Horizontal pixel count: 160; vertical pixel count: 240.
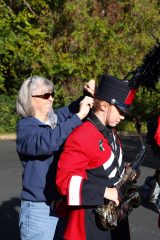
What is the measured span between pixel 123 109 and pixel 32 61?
17843 mm

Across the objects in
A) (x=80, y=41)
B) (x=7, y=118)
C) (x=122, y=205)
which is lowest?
(x=7, y=118)

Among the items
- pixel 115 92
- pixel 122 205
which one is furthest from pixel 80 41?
pixel 122 205

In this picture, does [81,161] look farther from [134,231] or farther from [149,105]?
[149,105]

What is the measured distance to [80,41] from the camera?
20.3m

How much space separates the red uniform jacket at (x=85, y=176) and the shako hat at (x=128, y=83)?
0.21 meters

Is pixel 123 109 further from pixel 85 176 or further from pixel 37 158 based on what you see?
pixel 37 158

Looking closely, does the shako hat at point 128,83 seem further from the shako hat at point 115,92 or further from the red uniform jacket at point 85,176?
the red uniform jacket at point 85,176

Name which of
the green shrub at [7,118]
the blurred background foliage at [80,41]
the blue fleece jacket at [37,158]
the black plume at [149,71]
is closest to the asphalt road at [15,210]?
the blue fleece jacket at [37,158]

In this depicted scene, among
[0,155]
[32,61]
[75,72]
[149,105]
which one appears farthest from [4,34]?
[0,155]

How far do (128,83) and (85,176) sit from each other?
0.66 metres

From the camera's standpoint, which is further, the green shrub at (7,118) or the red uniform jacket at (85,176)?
the green shrub at (7,118)

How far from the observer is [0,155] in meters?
13.3

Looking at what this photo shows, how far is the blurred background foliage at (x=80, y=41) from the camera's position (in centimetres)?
2034

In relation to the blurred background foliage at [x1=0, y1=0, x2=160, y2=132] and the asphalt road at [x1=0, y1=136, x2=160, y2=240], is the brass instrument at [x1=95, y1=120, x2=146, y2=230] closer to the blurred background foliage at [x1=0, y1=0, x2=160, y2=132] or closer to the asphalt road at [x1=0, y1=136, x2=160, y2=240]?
the asphalt road at [x1=0, y1=136, x2=160, y2=240]
